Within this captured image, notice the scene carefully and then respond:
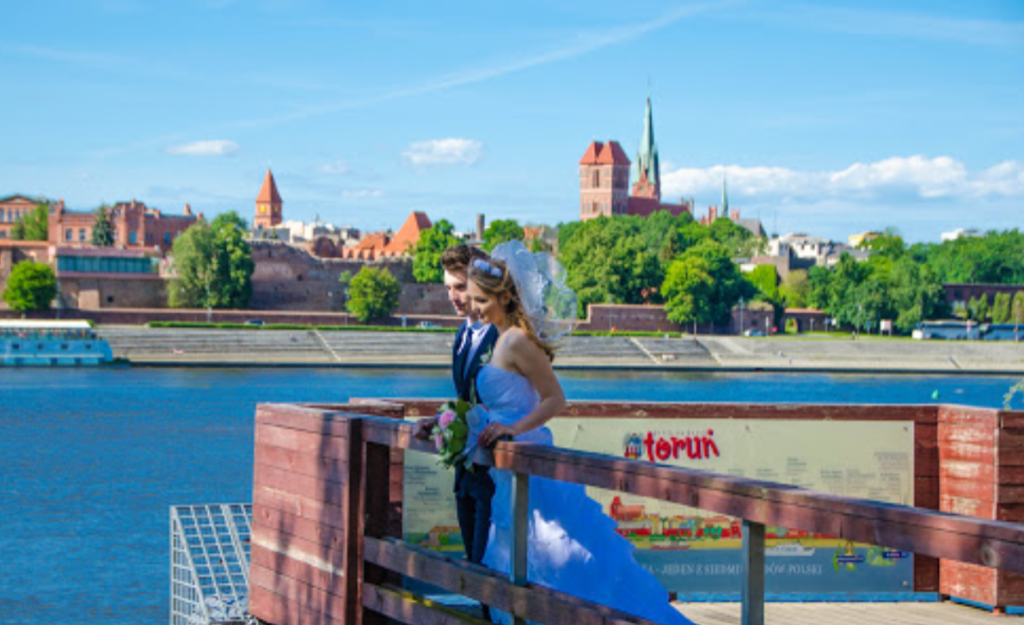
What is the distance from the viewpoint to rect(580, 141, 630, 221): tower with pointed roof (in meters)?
130

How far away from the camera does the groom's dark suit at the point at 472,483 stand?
4641 mm

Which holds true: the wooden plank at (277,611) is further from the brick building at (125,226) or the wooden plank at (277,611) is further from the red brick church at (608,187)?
the red brick church at (608,187)

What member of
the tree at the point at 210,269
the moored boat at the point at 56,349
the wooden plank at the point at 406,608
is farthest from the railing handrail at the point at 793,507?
the tree at the point at 210,269

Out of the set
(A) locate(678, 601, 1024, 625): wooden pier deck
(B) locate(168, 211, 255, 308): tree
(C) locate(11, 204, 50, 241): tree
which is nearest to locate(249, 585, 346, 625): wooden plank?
(A) locate(678, 601, 1024, 625): wooden pier deck

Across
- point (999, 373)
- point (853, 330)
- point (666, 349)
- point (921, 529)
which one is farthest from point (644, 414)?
point (853, 330)

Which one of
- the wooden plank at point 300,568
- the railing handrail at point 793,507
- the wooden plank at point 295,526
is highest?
the railing handrail at point 793,507

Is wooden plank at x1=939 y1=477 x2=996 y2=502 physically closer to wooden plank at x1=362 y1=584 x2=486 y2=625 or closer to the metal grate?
wooden plank at x1=362 y1=584 x2=486 y2=625

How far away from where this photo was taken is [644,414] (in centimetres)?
637

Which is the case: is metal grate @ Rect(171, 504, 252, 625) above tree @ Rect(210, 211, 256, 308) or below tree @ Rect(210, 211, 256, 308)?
below

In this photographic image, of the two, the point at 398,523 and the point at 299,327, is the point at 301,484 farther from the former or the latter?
the point at 299,327

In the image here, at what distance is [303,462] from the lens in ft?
18.8

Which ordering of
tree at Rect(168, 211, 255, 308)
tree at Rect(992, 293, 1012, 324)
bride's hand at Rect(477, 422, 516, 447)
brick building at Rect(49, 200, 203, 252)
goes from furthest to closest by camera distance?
1. brick building at Rect(49, 200, 203, 252)
2. tree at Rect(992, 293, 1012, 324)
3. tree at Rect(168, 211, 255, 308)
4. bride's hand at Rect(477, 422, 516, 447)

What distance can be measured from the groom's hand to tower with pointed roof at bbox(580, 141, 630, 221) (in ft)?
409

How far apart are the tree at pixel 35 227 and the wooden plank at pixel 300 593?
99.1m
